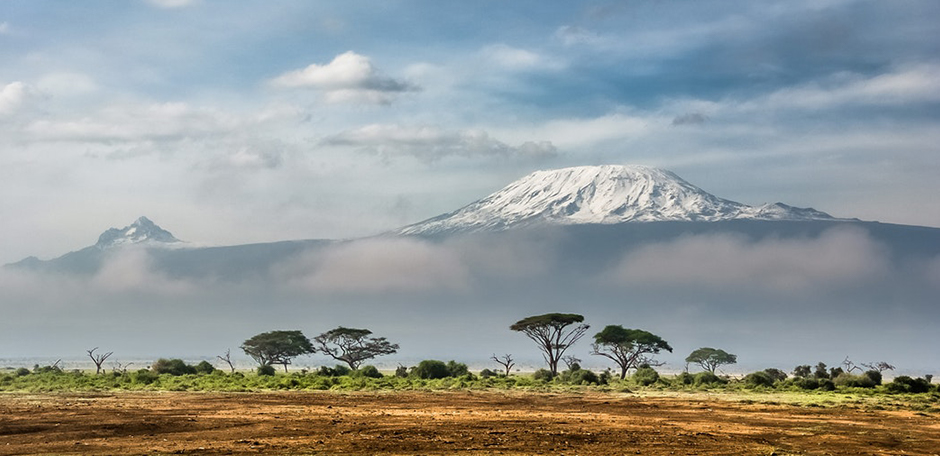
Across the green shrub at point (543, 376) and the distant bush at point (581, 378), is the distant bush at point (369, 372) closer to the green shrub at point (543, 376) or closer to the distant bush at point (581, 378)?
the green shrub at point (543, 376)

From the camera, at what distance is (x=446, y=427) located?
102ft

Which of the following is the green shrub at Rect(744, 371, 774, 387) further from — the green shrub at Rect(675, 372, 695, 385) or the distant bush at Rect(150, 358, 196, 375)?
the distant bush at Rect(150, 358, 196, 375)

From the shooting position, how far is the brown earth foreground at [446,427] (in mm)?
26109

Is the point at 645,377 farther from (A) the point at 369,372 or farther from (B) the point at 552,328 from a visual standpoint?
(B) the point at 552,328

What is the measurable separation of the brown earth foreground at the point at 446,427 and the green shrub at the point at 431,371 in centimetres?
3403

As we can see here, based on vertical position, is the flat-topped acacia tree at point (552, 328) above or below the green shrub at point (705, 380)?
above

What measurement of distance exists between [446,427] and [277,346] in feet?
319

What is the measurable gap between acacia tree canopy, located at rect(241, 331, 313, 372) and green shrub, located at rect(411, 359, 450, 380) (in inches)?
1718

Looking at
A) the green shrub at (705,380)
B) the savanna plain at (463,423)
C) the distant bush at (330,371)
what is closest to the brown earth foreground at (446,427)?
the savanna plain at (463,423)

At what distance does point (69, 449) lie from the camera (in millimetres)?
25438

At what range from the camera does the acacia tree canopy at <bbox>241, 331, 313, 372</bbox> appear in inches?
4882

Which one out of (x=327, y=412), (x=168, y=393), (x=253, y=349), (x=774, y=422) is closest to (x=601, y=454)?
(x=774, y=422)

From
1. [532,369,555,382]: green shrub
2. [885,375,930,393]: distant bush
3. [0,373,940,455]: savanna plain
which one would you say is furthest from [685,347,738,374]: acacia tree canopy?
[0,373,940,455]: savanna plain

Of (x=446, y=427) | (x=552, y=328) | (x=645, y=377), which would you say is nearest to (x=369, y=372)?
(x=645, y=377)
